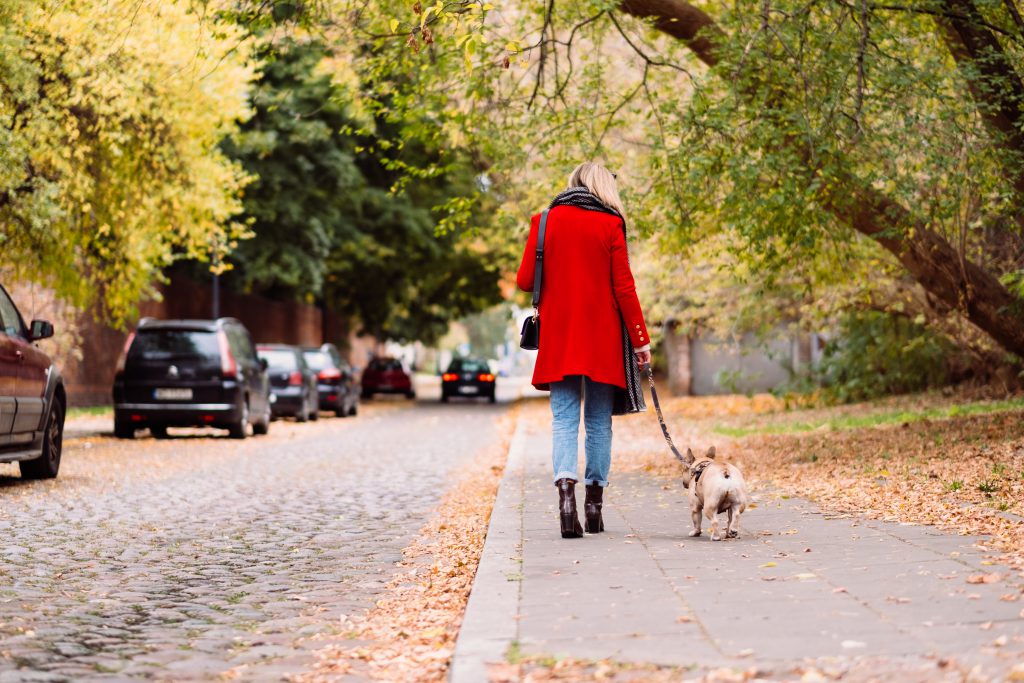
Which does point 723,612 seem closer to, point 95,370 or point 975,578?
point 975,578

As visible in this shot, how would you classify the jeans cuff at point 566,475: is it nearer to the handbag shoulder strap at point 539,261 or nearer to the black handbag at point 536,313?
the black handbag at point 536,313

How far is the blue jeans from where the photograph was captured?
24.6ft

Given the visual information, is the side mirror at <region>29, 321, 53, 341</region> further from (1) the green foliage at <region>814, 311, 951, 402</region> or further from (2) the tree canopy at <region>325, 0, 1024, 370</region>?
(1) the green foliage at <region>814, 311, 951, 402</region>

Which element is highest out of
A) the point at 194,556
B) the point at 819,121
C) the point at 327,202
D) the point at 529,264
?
the point at 327,202

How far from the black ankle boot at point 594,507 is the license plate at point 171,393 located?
12577 mm

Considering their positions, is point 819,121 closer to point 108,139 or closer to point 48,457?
point 48,457

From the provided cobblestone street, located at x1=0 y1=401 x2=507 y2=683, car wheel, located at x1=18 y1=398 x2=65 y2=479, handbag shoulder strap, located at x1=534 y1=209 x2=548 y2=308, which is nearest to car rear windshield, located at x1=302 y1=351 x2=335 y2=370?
cobblestone street, located at x1=0 y1=401 x2=507 y2=683

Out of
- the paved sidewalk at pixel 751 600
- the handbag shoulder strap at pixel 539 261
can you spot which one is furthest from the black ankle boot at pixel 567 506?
the handbag shoulder strap at pixel 539 261

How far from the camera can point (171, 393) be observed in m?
19.3

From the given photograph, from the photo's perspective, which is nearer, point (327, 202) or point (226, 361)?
point (226, 361)

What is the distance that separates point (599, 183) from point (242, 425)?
43.7 feet

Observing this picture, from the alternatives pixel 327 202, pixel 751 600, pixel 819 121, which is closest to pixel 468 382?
pixel 327 202

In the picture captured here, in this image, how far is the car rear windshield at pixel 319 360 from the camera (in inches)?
1174

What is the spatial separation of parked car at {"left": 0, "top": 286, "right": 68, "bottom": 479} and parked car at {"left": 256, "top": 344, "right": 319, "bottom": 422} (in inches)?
500
